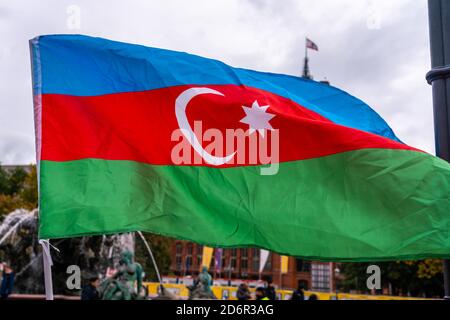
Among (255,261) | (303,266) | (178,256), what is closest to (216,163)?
(303,266)

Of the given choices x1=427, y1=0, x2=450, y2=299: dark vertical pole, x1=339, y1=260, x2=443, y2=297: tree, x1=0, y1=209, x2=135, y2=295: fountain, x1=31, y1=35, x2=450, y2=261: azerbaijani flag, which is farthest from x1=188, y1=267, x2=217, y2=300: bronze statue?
x1=339, y1=260, x2=443, y2=297: tree

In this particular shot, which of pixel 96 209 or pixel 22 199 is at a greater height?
pixel 22 199

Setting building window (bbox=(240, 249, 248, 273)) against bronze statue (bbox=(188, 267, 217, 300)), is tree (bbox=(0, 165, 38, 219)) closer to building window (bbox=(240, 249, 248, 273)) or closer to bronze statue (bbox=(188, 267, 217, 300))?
bronze statue (bbox=(188, 267, 217, 300))

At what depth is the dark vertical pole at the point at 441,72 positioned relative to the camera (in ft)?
14.6

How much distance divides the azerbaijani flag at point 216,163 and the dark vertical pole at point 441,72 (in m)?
0.24

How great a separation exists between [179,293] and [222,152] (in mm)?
26097

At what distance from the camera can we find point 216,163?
207 inches

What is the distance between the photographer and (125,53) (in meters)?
5.64

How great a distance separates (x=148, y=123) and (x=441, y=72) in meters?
2.57

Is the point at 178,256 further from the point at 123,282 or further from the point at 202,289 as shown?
the point at 123,282

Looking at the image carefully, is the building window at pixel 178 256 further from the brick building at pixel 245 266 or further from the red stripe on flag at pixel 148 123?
the red stripe on flag at pixel 148 123
